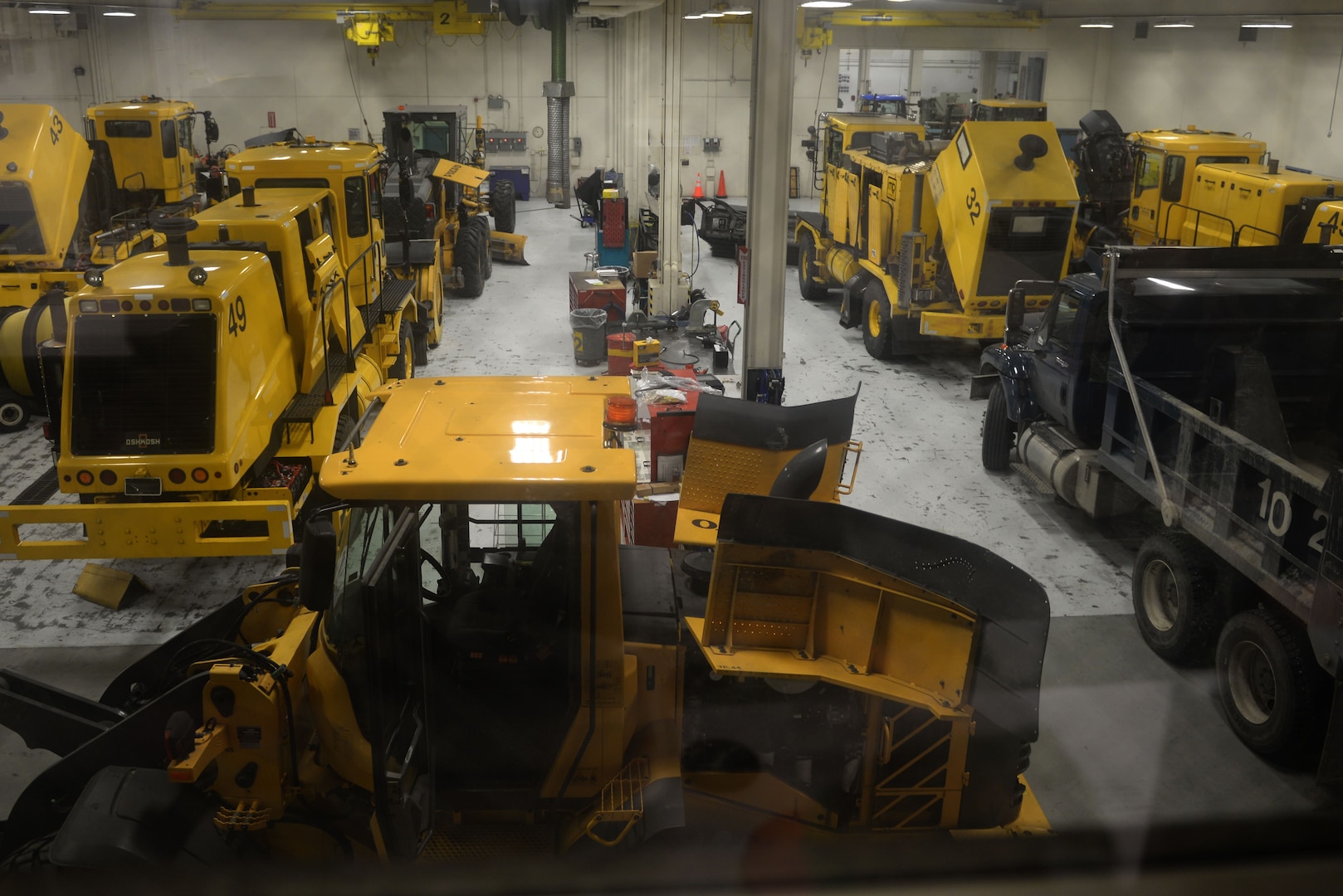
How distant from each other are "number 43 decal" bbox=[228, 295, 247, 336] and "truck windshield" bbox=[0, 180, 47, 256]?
207 inches

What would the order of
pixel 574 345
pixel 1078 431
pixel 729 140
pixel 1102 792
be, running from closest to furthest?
pixel 1102 792, pixel 1078 431, pixel 574 345, pixel 729 140

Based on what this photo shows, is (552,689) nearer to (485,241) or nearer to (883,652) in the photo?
(883,652)

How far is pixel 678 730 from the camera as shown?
359 centimetres

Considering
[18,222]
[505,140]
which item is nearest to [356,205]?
[18,222]

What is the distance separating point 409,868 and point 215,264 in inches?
221

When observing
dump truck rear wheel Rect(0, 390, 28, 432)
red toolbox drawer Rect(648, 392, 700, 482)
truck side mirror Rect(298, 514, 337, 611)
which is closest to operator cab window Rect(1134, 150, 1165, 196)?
red toolbox drawer Rect(648, 392, 700, 482)

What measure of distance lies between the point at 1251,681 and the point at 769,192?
4.13m

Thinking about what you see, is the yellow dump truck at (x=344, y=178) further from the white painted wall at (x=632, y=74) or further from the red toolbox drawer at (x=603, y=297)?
the white painted wall at (x=632, y=74)

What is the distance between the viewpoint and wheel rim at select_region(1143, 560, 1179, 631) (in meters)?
5.75

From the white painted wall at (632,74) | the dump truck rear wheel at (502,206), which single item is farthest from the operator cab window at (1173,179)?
the dump truck rear wheel at (502,206)

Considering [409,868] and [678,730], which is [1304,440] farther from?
[409,868]

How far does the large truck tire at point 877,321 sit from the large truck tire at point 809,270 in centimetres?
209

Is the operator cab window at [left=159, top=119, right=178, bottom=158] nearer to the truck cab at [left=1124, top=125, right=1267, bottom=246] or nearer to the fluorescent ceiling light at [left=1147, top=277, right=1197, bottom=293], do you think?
the fluorescent ceiling light at [left=1147, top=277, right=1197, bottom=293]

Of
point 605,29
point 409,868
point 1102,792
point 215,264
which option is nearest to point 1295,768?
point 1102,792
